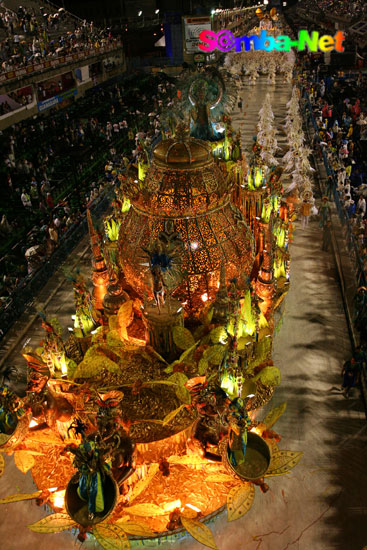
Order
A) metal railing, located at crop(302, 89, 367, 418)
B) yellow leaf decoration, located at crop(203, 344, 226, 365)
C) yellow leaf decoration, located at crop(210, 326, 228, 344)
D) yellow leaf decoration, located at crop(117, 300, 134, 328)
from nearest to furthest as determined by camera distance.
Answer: yellow leaf decoration, located at crop(203, 344, 226, 365)
yellow leaf decoration, located at crop(210, 326, 228, 344)
yellow leaf decoration, located at crop(117, 300, 134, 328)
metal railing, located at crop(302, 89, 367, 418)

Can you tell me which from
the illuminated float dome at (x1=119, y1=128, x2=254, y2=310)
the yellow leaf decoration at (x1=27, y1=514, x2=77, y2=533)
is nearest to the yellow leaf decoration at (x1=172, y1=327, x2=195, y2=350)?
the illuminated float dome at (x1=119, y1=128, x2=254, y2=310)

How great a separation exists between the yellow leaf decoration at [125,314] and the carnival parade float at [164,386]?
0.06 ft

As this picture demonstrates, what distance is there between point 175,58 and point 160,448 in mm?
43167

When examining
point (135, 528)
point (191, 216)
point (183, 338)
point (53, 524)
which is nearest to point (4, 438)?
point (53, 524)

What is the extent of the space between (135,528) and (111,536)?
0.25 meters

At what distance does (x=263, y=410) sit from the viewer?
5.82 meters

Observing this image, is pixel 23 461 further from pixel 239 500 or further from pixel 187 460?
pixel 239 500

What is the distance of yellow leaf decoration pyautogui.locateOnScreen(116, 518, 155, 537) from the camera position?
4.39 metres

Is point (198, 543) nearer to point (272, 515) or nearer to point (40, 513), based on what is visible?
point (272, 515)

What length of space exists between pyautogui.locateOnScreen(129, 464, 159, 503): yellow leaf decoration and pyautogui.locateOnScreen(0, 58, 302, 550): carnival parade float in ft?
0.05

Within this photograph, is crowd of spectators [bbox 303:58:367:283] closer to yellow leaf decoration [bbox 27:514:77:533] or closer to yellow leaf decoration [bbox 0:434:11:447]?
yellow leaf decoration [bbox 27:514:77:533]

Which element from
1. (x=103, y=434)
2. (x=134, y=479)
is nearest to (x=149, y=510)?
(x=134, y=479)

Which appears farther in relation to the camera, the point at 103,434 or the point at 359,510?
the point at 359,510

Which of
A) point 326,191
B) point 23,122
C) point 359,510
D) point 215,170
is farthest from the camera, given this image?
point 23,122
